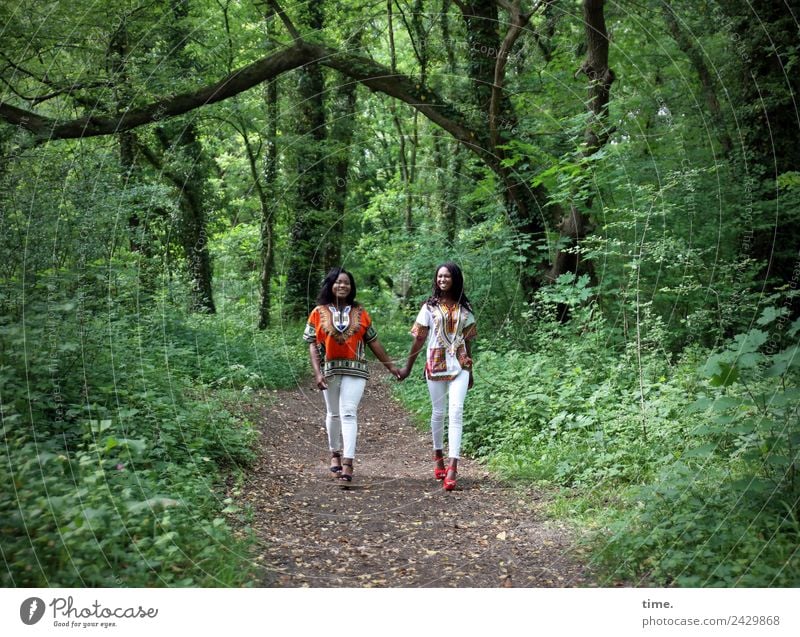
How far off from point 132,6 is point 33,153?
12.8 ft

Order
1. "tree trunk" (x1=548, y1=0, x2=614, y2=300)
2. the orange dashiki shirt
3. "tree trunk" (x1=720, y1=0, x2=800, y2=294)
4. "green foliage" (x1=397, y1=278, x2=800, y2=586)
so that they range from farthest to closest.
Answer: "tree trunk" (x1=548, y1=0, x2=614, y2=300)
"tree trunk" (x1=720, y1=0, x2=800, y2=294)
the orange dashiki shirt
"green foliage" (x1=397, y1=278, x2=800, y2=586)

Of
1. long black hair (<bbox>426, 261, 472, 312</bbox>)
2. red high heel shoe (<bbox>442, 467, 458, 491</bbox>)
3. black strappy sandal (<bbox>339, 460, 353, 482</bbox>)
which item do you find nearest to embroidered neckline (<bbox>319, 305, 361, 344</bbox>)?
long black hair (<bbox>426, 261, 472, 312</bbox>)

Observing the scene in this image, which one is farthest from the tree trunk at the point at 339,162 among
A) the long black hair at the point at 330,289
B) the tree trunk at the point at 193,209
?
the long black hair at the point at 330,289

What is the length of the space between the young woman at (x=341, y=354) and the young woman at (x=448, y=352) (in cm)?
49

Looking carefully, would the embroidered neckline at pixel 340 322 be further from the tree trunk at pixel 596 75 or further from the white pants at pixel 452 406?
the tree trunk at pixel 596 75

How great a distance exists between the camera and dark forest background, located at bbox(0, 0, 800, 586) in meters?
4.55

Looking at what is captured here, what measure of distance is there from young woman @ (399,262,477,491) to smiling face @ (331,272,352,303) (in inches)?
32.9

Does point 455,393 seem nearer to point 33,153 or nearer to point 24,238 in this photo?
point 24,238

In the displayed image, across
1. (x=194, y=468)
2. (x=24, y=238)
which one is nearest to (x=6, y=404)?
(x=194, y=468)

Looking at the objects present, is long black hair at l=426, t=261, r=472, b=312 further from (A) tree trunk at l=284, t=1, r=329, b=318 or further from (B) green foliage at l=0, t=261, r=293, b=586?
(A) tree trunk at l=284, t=1, r=329, b=318

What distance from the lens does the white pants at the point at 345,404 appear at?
7105 mm

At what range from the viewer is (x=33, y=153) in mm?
7668

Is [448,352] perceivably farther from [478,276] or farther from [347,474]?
[478,276]
